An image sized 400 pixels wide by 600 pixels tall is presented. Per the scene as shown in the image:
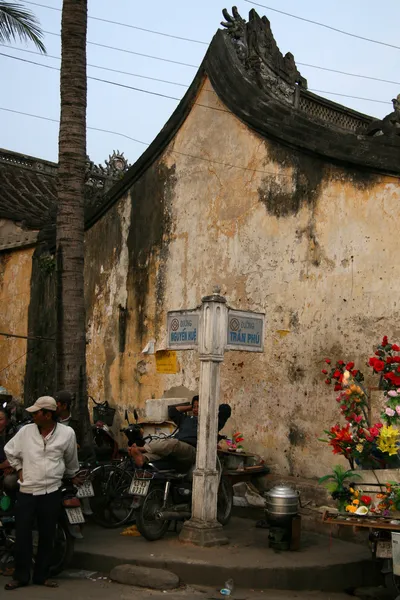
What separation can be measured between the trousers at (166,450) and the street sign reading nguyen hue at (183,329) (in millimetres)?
1091

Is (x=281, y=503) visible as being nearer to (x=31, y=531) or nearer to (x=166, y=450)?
(x=166, y=450)

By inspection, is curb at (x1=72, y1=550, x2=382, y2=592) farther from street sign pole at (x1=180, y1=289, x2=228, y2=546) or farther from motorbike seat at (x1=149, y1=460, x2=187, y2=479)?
motorbike seat at (x1=149, y1=460, x2=187, y2=479)

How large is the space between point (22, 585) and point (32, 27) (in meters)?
10.3

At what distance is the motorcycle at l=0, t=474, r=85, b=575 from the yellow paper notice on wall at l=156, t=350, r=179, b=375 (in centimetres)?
441

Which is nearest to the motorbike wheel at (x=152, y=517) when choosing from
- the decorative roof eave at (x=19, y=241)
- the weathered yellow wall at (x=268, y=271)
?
the weathered yellow wall at (x=268, y=271)

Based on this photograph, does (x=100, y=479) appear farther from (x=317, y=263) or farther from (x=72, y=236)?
(x=317, y=263)

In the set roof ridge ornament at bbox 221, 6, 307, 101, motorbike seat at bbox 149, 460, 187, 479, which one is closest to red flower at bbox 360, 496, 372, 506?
motorbike seat at bbox 149, 460, 187, 479

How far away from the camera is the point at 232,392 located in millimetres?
11430

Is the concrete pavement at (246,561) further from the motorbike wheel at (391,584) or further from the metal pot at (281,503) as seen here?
the metal pot at (281,503)

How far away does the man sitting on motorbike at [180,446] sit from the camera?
30.4ft

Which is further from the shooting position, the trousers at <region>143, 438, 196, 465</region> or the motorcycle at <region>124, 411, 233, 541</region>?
the trousers at <region>143, 438, 196, 465</region>

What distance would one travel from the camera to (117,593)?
24.7 feet

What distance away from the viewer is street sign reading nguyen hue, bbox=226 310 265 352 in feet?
29.6

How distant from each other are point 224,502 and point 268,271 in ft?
10.2
